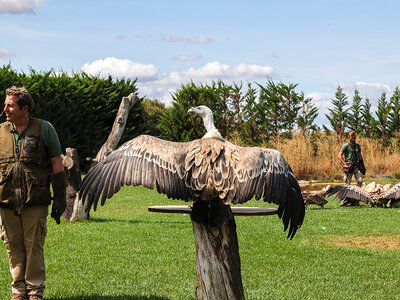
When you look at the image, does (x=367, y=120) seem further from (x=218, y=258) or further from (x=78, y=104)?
(x=218, y=258)

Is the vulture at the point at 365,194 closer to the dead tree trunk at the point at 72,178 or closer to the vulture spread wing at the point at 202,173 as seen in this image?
the dead tree trunk at the point at 72,178

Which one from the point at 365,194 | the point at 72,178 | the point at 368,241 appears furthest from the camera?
the point at 365,194

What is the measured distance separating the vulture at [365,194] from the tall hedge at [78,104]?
492 inches

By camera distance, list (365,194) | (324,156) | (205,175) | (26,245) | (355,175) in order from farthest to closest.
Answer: (324,156)
(355,175)
(365,194)
(26,245)
(205,175)

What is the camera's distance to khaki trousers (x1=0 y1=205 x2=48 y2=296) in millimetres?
5645

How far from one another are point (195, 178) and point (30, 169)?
1.84m

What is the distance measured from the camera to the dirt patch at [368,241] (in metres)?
9.83

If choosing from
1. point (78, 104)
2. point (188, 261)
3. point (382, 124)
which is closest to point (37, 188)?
point (188, 261)

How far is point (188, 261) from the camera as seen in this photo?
27.0 feet

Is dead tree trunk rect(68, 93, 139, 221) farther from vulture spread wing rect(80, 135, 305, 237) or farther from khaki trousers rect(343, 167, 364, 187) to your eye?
khaki trousers rect(343, 167, 364, 187)

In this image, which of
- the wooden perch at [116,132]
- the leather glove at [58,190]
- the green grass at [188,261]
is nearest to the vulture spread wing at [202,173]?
the leather glove at [58,190]

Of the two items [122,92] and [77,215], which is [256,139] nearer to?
[122,92]

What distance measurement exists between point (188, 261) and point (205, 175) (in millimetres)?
3688

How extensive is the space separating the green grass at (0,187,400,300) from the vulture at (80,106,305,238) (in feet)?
5.26
